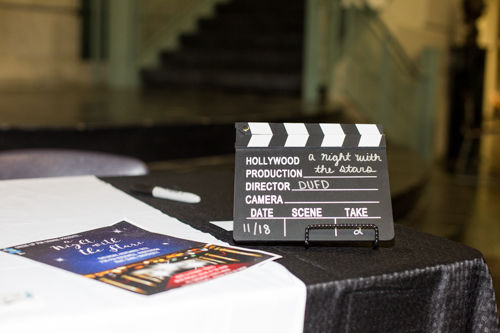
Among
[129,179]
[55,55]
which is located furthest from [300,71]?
[129,179]

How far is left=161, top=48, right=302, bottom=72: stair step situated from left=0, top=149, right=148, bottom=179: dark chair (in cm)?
480

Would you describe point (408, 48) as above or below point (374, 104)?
above

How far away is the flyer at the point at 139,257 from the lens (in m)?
0.91

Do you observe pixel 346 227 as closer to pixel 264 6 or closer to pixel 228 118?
pixel 228 118

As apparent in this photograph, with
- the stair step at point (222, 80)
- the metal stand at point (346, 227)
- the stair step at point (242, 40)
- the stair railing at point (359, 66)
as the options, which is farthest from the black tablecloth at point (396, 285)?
the stair step at point (242, 40)

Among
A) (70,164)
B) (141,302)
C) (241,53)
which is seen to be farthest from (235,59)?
(141,302)

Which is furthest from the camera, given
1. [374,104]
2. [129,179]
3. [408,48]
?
[408,48]

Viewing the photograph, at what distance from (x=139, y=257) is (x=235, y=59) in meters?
6.24

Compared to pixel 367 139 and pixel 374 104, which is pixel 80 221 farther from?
pixel 374 104

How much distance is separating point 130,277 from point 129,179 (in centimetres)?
72

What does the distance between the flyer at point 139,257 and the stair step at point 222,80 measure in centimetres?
560

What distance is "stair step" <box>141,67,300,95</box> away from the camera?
21.9 feet

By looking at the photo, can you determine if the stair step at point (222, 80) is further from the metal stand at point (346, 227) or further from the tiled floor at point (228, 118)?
the metal stand at point (346, 227)

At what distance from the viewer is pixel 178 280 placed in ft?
2.97
